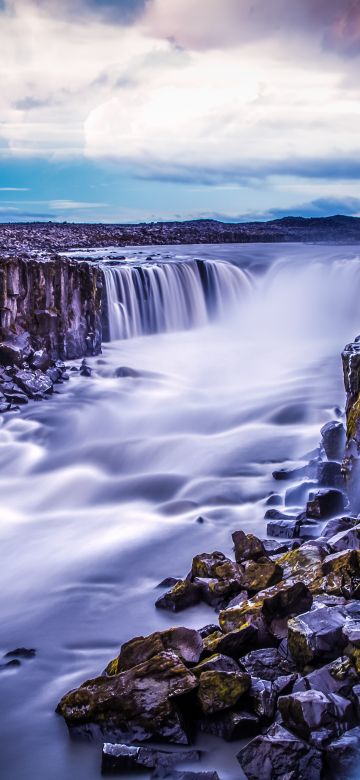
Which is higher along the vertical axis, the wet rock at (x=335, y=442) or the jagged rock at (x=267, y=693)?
the wet rock at (x=335, y=442)

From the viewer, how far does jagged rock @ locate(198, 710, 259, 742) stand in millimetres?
3916

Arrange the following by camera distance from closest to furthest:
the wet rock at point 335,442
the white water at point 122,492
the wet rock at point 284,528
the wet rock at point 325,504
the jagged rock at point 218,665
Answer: the jagged rock at point 218,665
the white water at point 122,492
the wet rock at point 284,528
the wet rock at point 325,504
the wet rock at point 335,442

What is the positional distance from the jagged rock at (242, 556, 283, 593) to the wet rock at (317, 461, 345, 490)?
7.71 feet

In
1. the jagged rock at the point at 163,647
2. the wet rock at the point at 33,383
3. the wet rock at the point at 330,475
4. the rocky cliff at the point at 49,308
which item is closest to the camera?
the jagged rock at the point at 163,647

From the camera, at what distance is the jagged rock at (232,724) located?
3.92m

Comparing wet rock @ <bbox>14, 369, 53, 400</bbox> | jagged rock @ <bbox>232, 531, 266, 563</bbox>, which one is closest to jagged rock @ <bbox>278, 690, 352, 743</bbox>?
jagged rock @ <bbox>232, 531, 266, 563</bbox>

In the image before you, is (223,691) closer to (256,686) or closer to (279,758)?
(256,686)

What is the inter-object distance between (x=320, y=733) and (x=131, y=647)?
140 cm

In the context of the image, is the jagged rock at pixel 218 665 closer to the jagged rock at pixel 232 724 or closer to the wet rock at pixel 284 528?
the jagged rock at pixel 232 724

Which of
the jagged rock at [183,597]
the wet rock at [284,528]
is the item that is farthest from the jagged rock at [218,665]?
the wet rock at [284,528]

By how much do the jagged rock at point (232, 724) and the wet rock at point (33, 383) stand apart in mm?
9957

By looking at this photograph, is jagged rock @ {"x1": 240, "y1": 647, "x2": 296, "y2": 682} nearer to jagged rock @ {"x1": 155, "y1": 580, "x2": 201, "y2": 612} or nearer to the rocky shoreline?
the rocky shoreline

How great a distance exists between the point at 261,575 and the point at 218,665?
1.40m

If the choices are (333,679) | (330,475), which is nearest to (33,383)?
(330,475)
